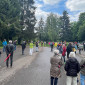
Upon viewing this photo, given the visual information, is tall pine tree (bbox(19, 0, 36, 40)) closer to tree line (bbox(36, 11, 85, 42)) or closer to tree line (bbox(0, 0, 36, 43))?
tree line (bbox(0, 0, 36, 43))

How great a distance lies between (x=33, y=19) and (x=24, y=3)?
585cm

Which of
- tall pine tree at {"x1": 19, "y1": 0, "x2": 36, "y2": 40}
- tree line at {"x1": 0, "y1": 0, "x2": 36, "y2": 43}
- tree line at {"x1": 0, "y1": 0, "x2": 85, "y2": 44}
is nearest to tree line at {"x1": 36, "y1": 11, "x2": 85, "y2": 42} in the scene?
tree line at {"x1": 0, "y1": 0, "x2": 85, "y2": 44}

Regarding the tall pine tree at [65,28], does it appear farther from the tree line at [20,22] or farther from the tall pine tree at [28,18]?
the tall pine tree at [28,18]

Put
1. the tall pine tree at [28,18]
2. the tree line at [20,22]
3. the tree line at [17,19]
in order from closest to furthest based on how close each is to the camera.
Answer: the tree line at [17,19] < the tree line at [20,22] < the tall pine tree at [28,18]

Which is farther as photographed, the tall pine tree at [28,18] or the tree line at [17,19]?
the tall pine tree at [28,18]

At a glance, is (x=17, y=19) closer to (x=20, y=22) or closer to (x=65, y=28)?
(x=20, y=22)

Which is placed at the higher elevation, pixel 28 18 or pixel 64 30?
pixel 28 18

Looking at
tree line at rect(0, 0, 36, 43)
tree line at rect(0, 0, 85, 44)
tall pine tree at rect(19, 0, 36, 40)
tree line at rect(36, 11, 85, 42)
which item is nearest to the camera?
tree line at rect(0, 0, 36, 43)

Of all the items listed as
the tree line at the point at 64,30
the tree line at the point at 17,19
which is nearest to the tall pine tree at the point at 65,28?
the tree line at the point at 64,30

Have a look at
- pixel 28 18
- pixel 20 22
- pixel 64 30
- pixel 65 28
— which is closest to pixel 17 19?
pixel 20 22

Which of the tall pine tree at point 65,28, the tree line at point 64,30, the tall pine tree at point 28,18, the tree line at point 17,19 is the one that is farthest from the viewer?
the tall pine tree at point 65,28

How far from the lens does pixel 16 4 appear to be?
1321 inches

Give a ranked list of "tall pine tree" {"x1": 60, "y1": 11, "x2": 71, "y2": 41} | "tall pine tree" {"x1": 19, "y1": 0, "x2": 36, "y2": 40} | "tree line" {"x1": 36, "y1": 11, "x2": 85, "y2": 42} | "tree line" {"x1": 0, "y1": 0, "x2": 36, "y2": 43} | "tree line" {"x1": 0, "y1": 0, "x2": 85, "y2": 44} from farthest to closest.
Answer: "tall pine tree" {"x1": 60, "y1": 11, "x2": 71, "y2": 41}, "tree line" {"x1": 36, "y1": 11, "x2": 85, "y2": 42}, "tall pine tree" {"x1": 19, "y1": 0, "x2": 36, "y2": 40}, "tree line" {"x1": 0, "y1": 0, "x2": 85, "y2": 44}, "tree line" {"x1": 0, "y1": 0, "x2": 36, "y2": 43}

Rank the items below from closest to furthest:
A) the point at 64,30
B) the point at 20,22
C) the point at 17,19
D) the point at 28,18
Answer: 1. the point at 17,19
2. the point at 20,22
3. the point at 28,18
4. the point at 64,30
